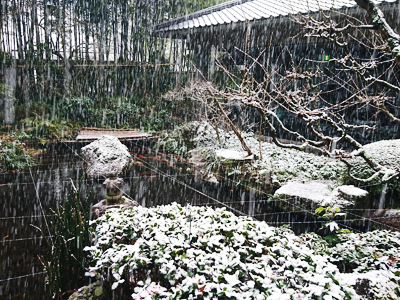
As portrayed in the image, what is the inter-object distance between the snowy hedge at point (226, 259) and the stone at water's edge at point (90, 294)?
0.09 m

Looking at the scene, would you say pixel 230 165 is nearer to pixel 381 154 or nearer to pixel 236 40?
pixel 381 154

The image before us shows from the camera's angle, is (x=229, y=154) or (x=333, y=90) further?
(x=229, y=154)

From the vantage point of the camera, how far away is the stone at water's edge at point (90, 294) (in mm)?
1852

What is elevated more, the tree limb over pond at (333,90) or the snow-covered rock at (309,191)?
the tree limb over pond at (333,90)

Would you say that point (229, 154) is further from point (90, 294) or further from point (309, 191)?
point (90, 294)

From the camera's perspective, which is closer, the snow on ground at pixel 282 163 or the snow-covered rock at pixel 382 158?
the snow-covered rock at pixel 382 158

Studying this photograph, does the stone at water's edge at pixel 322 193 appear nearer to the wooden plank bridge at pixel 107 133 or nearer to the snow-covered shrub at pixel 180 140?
the snow-covered shrub at pixel 180 140

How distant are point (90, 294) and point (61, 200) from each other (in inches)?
100

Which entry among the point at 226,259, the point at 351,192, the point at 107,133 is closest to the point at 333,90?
the point at 351,192

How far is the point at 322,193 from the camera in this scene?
168 inches

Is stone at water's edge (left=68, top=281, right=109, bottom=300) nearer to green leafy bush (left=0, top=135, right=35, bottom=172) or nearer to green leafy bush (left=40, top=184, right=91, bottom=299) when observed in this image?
green leafy bush (left=40, top=184, right=91, bottom=299)

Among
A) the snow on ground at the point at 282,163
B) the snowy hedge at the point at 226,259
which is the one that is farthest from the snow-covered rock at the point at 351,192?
the snowy hedge at the point at 226,259

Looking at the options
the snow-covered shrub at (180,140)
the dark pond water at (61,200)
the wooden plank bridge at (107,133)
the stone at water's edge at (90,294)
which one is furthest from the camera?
the wooden plank bridge at (107,133)

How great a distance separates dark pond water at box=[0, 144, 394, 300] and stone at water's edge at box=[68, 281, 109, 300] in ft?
1.47
